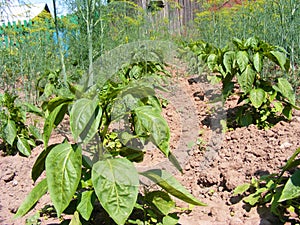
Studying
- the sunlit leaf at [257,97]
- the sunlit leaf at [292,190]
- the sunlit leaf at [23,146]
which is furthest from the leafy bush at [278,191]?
the sunlit leaf at [23,146]

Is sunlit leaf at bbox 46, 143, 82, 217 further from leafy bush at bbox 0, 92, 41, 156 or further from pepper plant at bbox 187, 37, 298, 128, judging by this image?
pepper plant at bbox 187, 37, 298, 128

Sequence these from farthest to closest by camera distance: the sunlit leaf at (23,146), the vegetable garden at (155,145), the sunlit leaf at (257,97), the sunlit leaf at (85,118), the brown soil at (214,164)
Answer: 1. the sunlit leaf at (23,146)
2. the sunlit leaf at (257,97)
3. the brown soil at (214,164)
4. the vegetable garden at (155,145)
5. the sunlit leaf at (85,118)

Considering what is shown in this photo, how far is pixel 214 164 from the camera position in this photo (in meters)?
2.96

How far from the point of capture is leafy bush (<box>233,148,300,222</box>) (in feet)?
6.48

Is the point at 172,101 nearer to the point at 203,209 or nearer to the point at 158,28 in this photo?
the point at 203,209

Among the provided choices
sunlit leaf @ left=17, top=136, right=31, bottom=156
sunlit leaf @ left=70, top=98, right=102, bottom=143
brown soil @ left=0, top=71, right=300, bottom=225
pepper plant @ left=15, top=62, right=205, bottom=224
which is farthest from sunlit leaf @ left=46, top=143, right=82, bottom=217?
sunlit leaf @ left=17, top=136, right=31, bottom=156

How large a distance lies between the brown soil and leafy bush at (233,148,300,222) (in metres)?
0.07

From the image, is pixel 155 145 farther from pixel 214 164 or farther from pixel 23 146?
pixel 23 146

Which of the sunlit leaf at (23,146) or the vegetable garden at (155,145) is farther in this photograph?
the sunlit leaf at (23,146)

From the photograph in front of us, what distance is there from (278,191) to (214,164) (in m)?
0.84

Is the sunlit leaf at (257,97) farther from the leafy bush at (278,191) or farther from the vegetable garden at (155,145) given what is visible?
the leafy bush at (278,191)

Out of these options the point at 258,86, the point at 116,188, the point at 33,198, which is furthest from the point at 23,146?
the point at 258,86

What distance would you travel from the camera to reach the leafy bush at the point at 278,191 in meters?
1.98

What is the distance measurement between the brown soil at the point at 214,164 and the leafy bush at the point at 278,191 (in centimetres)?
7
